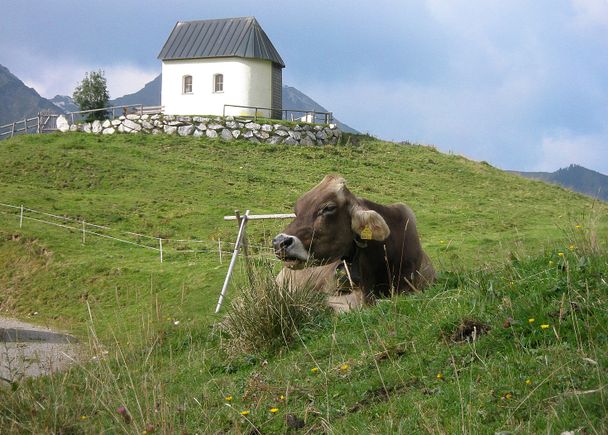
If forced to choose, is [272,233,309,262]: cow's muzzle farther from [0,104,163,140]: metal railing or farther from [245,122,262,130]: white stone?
[0,104,163,140]: metal railing

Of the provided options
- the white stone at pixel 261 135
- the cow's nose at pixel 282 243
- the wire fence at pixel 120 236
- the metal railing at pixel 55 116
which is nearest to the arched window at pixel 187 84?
the metal railing at pixel 55 116

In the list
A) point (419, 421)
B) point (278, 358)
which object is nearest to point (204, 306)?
point (278, 358)

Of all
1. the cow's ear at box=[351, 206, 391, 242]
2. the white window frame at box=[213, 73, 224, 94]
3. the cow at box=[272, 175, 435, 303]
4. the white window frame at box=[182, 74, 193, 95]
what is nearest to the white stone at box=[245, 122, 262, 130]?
the white window frame at box=[213, 73, 224, 94]

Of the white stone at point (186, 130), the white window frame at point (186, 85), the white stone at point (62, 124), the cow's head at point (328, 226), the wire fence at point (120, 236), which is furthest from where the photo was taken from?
the white window frame at point (186, 85)

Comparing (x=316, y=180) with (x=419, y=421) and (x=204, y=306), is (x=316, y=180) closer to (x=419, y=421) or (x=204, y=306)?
(x=204, y=306)

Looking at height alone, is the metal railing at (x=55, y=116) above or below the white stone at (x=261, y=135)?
above

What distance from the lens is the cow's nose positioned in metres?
8.66

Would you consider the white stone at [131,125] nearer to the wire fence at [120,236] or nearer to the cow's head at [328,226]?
the wire fence at [120,236]

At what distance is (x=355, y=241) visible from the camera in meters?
9.38

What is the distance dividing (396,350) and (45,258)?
17.5m

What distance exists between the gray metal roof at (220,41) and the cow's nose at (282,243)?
42359mm

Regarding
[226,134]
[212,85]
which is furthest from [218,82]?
[226,134]

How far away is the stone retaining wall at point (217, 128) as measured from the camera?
144ft

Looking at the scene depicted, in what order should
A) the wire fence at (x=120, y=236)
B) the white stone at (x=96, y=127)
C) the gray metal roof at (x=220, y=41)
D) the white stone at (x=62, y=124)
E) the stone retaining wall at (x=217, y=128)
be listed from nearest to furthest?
the wire fence at (x=120, y=236)
the stone retaining wall at (x=217, y=128)
the white stone at (x=96, y=127)
the white stone at (x=62, y=124)
the gray metal roof at (x=220, y=41)
